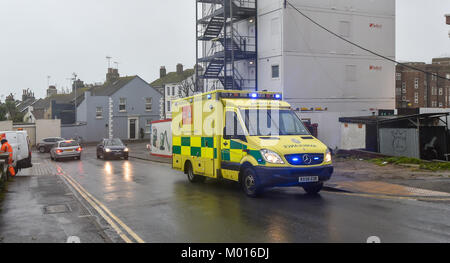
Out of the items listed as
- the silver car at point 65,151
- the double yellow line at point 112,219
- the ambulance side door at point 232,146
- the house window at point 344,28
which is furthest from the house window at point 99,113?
the ambulance side door at point 232,146

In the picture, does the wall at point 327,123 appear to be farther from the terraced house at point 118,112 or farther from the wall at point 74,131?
the wall at point 74,131

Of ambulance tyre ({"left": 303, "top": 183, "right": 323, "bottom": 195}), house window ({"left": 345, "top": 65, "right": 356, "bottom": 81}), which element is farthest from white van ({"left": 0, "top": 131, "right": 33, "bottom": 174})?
house window ({"left": 345, "top": 65, "right": 356, "bottom": 81})

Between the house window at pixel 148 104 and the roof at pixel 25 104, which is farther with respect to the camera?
the roof at pixel 25 104

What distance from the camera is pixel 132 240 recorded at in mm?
7828

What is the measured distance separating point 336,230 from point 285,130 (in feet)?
15.2

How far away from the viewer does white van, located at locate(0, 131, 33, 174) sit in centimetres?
2002

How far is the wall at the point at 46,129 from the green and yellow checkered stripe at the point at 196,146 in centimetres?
4208

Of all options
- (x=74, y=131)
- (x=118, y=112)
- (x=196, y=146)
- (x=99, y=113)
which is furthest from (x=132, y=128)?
(x=196, y=146)

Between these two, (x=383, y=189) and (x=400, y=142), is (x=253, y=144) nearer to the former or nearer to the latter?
(x=383, y=189)

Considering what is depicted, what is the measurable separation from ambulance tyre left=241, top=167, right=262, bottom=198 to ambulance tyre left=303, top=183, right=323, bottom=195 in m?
1.52

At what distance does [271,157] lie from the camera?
36.9 feet

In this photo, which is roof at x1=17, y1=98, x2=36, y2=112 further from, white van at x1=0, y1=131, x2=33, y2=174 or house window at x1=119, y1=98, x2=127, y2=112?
white van at x1=0, y1=131, x2=33, y2=174

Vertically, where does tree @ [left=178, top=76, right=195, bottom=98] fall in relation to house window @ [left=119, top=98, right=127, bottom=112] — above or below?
above

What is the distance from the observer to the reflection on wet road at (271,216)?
780 centimetres
